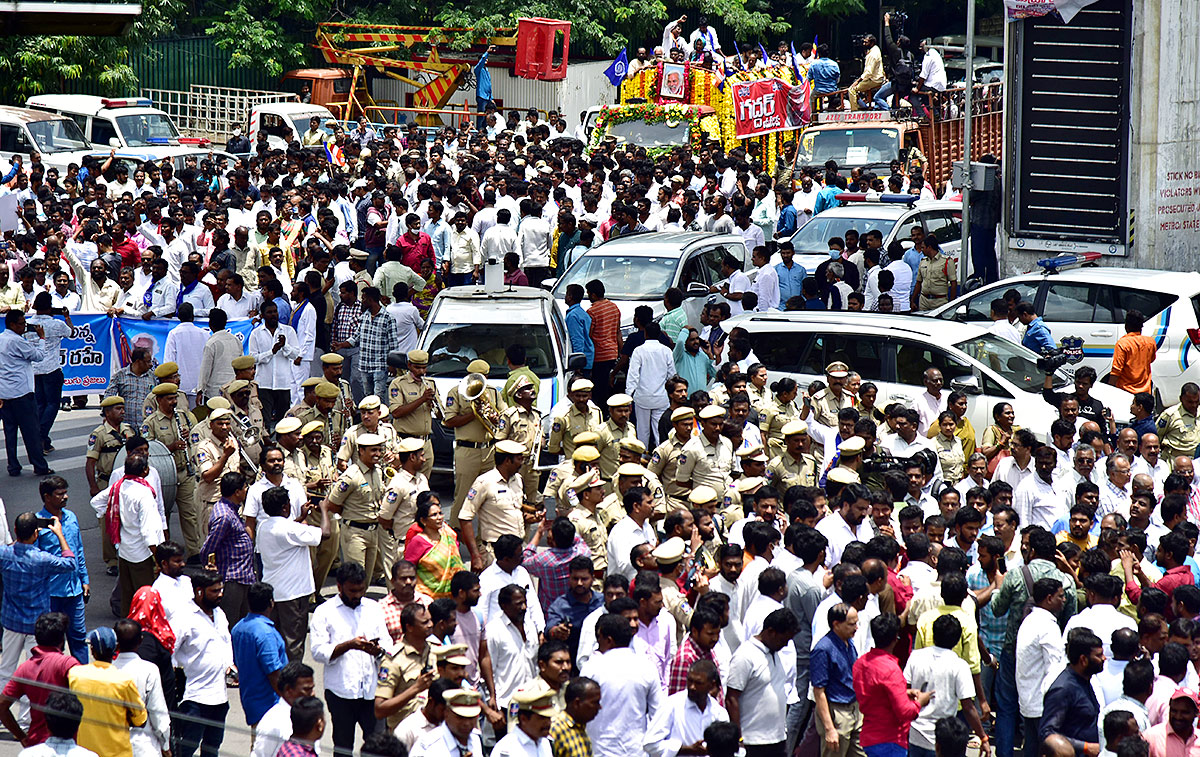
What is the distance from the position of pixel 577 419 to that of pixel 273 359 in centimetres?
344

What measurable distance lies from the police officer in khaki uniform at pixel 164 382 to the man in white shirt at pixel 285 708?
14.9 feet

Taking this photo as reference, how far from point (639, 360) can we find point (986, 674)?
5558 millimetres

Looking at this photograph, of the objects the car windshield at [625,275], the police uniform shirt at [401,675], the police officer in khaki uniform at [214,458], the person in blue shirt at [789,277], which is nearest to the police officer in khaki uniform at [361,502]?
the police officer in khaki uniform at [214,458]

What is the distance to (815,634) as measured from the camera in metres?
8.14

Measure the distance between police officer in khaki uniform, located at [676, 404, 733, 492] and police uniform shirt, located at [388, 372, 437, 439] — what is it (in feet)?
7.79

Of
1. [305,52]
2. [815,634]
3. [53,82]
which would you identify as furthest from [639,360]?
[305,52]

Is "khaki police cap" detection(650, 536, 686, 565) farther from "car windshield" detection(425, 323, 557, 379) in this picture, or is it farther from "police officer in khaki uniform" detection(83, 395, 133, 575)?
"car windshield" detection(425, 323, 557, 379)

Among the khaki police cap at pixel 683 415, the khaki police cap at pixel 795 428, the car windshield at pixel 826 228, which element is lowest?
the khaki police cap at pixel 795 428

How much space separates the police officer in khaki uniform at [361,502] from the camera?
10.1m

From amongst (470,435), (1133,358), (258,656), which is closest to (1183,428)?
(1133,358)

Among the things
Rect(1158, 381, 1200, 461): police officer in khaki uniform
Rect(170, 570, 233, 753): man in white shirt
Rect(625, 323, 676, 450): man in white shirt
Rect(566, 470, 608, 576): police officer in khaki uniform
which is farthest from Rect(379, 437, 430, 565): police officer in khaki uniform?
Rect(1158, 381, 1200, 461): police officer in khaki uniform

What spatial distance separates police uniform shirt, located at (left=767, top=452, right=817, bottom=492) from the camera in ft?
35.6

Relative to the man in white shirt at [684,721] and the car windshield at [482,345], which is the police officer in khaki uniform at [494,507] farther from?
the car windshield at [482,345]

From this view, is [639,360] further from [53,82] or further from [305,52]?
[305,52]
